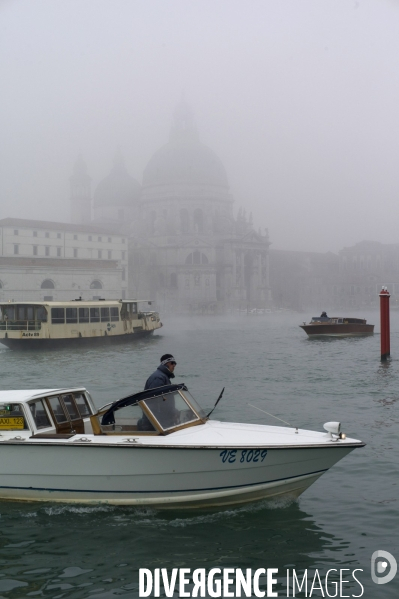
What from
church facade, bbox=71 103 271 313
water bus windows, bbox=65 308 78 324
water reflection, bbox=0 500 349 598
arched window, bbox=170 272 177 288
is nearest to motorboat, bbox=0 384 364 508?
water reflection, bbox=0 500 349 598

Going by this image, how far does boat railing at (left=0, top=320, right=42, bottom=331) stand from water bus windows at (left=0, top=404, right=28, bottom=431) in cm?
2723

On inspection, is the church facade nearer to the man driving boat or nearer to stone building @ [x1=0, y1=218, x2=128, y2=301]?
stone building @ [x1=0, y1=218, x2=128, y2=301]

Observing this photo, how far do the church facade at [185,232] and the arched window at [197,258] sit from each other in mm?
142

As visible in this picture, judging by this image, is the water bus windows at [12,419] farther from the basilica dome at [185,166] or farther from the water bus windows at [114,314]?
the basilica dome at [185,166]

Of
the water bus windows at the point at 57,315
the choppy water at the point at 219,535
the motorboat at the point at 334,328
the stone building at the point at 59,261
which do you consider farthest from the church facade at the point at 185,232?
the choppy water at the point at 219,535

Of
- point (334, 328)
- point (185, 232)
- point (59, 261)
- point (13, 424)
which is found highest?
point (185, 232)

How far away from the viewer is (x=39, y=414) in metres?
9.27

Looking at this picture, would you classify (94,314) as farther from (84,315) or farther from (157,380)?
(157,380)

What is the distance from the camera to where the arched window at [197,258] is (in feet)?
342

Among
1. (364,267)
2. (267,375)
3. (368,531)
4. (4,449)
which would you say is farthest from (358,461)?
(364,267)

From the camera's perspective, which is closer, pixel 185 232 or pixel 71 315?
pixel 71 315

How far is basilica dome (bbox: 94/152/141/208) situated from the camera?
11688 centimetres

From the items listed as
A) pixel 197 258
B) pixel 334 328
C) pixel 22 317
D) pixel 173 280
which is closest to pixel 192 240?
pixel 197 258

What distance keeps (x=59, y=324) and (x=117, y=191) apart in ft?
274
